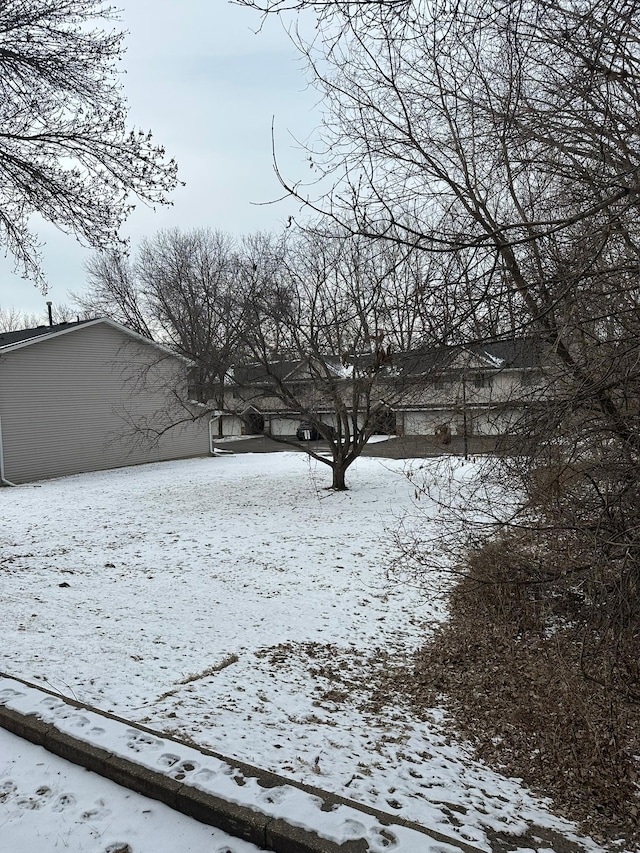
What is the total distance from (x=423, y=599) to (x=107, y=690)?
393 centimetres

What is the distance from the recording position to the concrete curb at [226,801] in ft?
7.77

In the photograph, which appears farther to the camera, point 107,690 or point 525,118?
point 107,690

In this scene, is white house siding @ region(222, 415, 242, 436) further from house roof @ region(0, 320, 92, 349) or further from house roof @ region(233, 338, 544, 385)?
house roof @ region(233, 338, 544, 385)

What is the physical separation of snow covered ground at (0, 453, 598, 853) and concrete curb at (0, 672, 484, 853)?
0.42 feet

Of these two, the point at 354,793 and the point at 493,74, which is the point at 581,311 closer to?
the point at 493,74

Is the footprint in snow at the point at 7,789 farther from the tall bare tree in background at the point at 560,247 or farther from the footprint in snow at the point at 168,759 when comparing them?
the tall bare tree in background at the point at 560,247

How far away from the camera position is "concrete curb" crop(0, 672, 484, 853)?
237cm

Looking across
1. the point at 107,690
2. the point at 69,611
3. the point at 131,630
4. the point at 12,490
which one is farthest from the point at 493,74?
the point at 12,490

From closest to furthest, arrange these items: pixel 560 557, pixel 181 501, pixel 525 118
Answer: pixel 525 118
pixel 560 557
pixel 181 501

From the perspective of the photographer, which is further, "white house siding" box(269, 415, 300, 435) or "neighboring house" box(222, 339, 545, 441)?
"white house siding" box(269, 415, 300, 435)

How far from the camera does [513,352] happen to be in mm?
4648

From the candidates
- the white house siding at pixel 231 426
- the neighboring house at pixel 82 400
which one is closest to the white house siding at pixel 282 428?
the white house siding at pixel 231 426

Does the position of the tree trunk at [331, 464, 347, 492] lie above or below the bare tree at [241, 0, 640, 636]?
below

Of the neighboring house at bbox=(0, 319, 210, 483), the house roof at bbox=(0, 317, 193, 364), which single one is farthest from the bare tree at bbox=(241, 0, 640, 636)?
the house roof at bbox=(0, 317, 193, 364)
